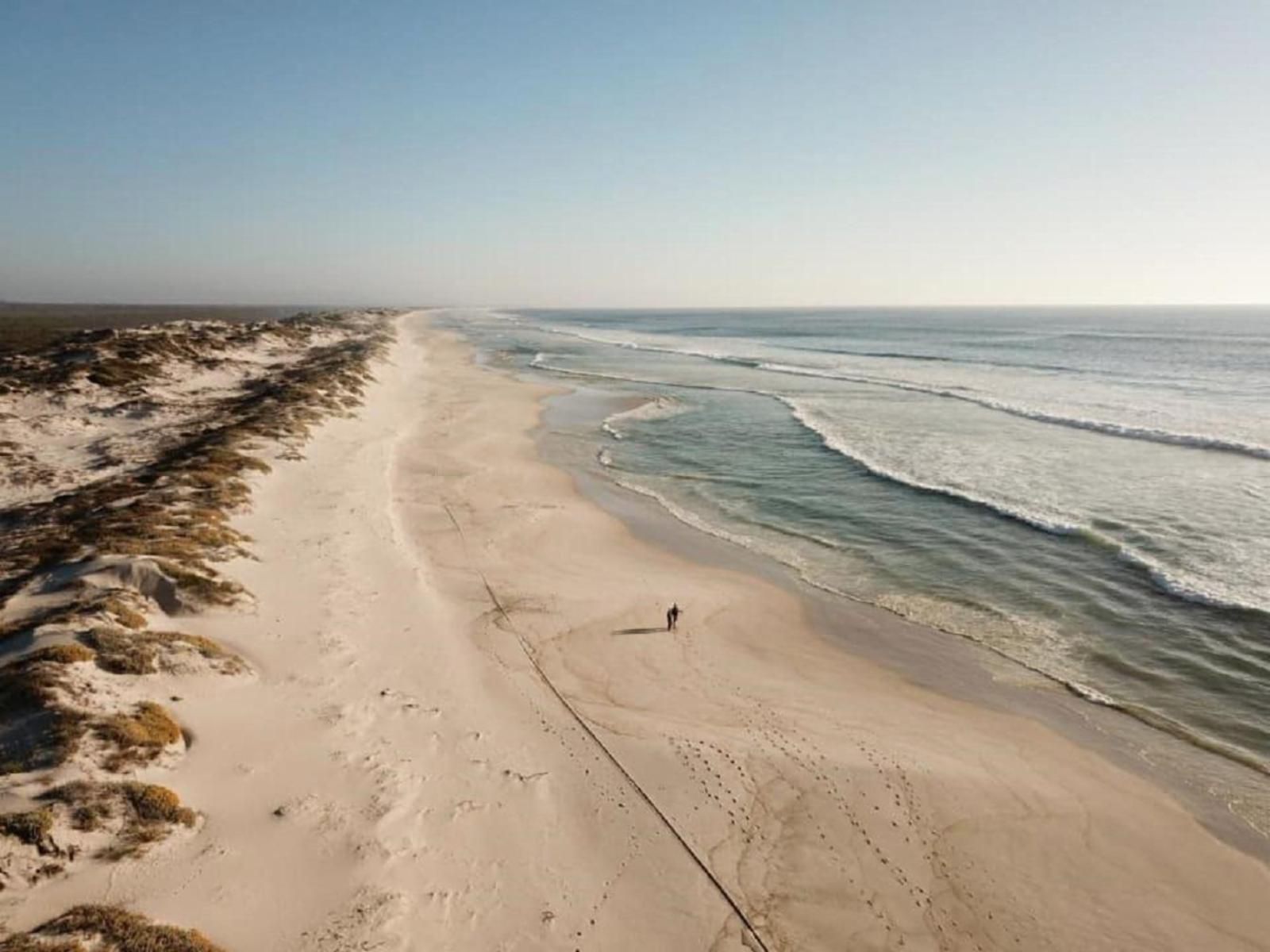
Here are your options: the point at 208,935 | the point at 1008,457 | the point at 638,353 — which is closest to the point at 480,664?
the point at 208,935

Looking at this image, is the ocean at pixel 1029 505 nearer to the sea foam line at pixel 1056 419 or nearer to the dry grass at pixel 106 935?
the sea foam line at pixel 1056 419

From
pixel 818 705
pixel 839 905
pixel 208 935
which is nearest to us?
pixel 208 935

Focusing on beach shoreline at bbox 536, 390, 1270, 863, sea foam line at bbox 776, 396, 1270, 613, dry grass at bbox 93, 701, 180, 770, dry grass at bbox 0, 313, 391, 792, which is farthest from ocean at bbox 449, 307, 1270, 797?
dry grass at bbox 93, 701, 180, 770

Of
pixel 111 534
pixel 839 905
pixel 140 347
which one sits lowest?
pixel 839 905

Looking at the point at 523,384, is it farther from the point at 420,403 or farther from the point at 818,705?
the point at 818,705

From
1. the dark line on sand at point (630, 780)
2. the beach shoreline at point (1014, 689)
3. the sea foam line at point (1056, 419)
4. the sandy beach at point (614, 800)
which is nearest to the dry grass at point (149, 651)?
the sandy beach at point (614, 800)

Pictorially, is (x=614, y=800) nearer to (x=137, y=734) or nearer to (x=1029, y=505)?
(x=137, y=734)

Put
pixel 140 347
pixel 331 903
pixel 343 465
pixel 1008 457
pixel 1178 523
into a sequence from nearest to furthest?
pixel 331 903 → pixel 1178 523 → pixel 343 465 → pixel 1008 457 → pixel 140 347
